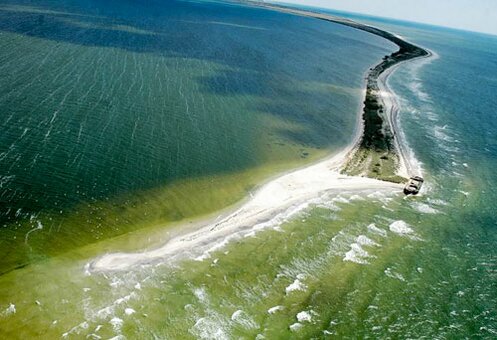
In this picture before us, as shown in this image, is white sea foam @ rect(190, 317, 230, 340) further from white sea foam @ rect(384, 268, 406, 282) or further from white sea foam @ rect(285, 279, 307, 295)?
white sea foam @ rect(384, 268, 406, 282)

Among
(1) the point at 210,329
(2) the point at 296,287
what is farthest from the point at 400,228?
(1) the point at 210,329

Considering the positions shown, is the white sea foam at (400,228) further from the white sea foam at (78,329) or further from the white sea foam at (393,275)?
the white sea foam at (78,329)

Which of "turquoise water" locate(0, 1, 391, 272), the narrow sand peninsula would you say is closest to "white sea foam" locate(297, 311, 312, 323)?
the narrow sand peninsula

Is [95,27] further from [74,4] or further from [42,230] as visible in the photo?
[42,230]

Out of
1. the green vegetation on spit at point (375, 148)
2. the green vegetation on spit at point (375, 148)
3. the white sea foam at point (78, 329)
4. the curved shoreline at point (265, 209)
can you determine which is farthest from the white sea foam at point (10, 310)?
the green vegetation on spit at point (375, 148)

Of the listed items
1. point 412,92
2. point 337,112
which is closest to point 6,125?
point 337,112

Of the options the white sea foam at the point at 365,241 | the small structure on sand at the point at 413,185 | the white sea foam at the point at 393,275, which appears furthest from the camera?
the small structure on sand at the point at 413,185

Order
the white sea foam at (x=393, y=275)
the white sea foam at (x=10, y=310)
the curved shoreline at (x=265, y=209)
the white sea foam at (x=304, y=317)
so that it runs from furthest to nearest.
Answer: the white sea foam at (x=393, y=275) → the curved shoreline at (x=265, y=209) → the white sea foam at (x=304, y=317) → the white sea foam at (x=10, y=310)

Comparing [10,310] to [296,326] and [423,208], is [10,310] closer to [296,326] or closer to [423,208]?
[296,326]
